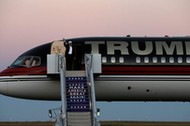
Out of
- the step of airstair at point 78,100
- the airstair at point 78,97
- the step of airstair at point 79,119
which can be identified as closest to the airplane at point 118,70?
the airstair at point 78,97

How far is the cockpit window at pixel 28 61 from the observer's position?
38.9 m

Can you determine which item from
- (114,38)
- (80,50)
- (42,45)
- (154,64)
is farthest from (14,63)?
(154,64)

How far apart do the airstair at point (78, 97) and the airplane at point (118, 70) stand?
11.3 feet

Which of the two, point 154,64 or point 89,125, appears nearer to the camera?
point 89,125

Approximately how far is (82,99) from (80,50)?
704 cm

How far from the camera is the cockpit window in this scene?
38906 mm

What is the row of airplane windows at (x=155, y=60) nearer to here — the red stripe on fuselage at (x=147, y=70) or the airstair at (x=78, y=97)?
the red stripe on fuselage at (x=147, y=70)

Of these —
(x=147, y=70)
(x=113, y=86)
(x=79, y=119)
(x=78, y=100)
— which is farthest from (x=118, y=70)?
(x=79, y=119)

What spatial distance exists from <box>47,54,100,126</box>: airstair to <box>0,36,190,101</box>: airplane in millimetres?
3449

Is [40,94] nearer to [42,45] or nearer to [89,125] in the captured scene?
[42,45]

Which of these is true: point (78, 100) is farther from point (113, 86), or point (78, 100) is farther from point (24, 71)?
point (24, 71)

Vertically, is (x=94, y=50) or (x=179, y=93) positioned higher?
(x=94, y=50)

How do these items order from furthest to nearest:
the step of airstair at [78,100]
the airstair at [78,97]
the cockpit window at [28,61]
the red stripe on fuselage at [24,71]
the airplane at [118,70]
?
the cockpit window at [28,61] < the airplane at [118,70] < the red stripe on fuselage at [24,71] < the step of airstair at [78,100] < the airstair at [78,97]

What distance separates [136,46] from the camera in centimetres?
3931
